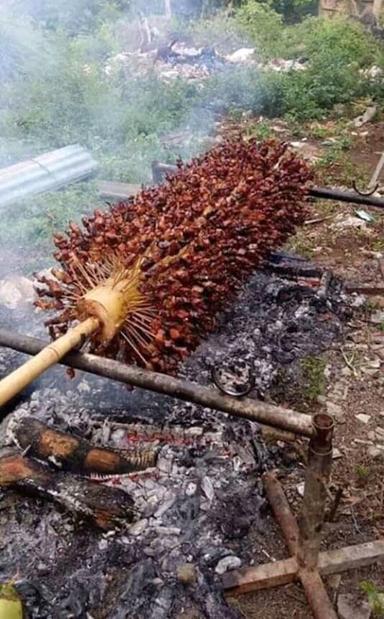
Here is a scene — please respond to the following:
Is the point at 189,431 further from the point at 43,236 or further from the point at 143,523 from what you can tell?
the point at 43,236

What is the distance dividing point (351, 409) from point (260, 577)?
167cm

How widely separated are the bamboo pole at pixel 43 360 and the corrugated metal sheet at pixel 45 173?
492cm

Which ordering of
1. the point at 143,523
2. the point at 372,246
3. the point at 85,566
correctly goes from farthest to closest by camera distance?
1. the point at 372,246
2. the point at 143,523
3. the point at 85,566

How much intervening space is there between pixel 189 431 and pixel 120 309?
1.26m

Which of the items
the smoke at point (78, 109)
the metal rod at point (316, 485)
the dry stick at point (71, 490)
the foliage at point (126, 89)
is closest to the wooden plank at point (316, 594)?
the metal rod at point (316, 485)

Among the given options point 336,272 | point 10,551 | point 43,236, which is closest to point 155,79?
point 43,236

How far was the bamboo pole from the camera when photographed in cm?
228

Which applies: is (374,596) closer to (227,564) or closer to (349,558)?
(349,558)

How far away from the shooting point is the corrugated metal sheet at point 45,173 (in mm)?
7425

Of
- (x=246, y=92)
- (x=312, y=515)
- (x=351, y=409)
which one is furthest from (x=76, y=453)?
(x=246, y=92)

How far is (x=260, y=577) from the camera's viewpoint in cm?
312

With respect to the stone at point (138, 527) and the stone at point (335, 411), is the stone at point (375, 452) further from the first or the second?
the stone at point (138, 527)

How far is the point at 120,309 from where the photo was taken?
115 inches

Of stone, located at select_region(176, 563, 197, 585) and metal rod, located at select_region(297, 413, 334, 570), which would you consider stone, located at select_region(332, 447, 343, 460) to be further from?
stone, located at select_region(176, 563, 197, 585)
